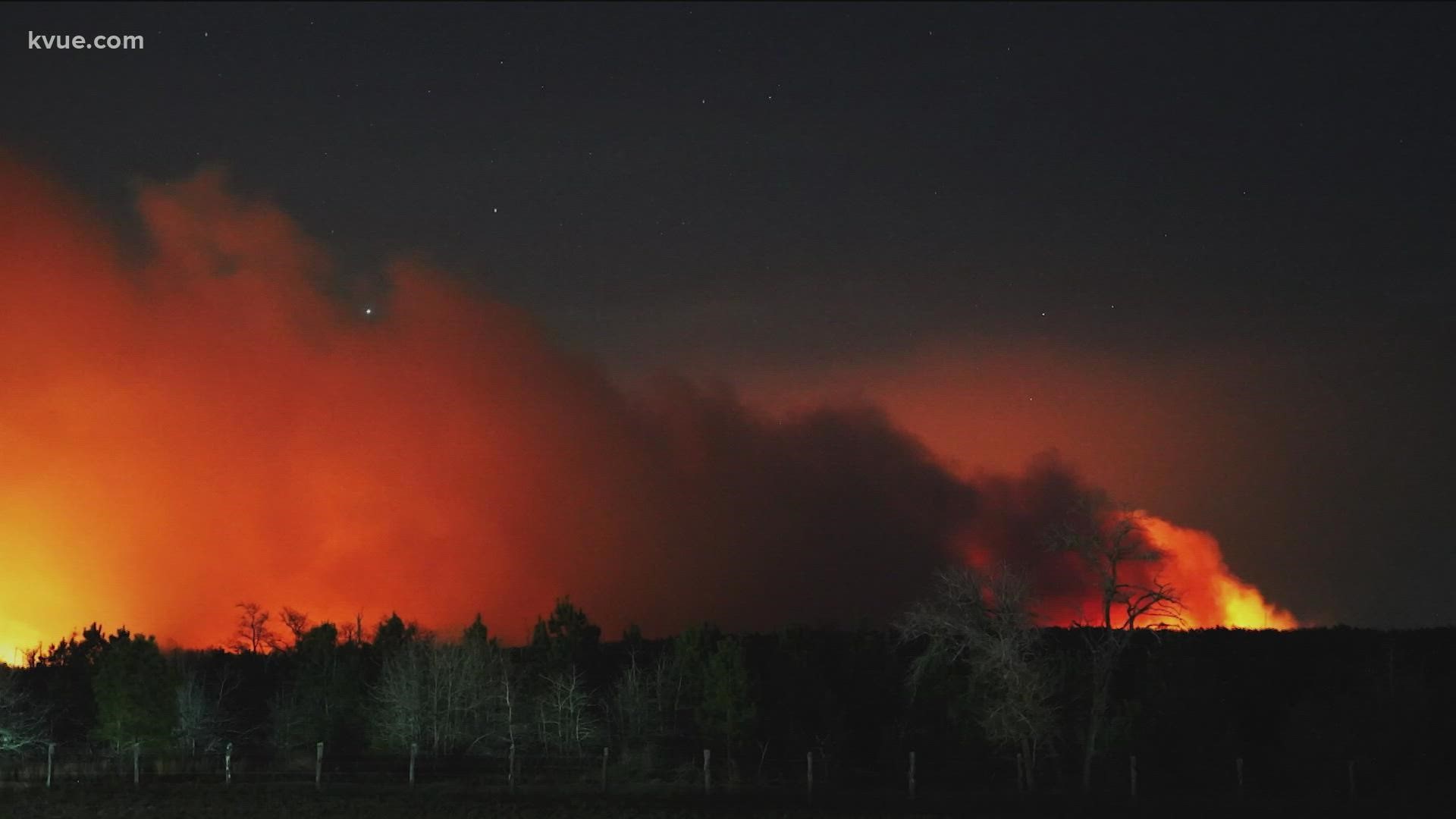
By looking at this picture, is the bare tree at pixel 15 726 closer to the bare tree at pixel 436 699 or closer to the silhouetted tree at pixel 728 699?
the bare tree at pixel 436 699

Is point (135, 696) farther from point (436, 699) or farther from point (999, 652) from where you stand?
point (999, 652)

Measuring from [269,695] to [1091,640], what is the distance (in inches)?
2037

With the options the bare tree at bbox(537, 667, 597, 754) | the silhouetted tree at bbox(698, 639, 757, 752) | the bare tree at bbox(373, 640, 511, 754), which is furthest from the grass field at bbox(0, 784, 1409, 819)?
the silhouetted tree at bbox(698, 639, 757, 752)

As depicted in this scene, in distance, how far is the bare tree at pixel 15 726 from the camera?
4706 centimetres

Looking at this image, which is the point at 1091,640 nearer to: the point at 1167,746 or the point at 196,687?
the point at 1167,746

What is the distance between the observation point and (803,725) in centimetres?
6144

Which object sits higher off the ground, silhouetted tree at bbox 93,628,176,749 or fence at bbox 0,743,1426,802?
silhouetted tree at bbox 93,628,176,749

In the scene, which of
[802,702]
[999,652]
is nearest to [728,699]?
[802,702]

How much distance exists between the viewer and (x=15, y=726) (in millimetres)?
47344

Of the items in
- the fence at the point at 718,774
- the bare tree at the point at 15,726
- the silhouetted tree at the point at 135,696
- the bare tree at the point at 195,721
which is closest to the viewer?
the fence at the point at 718,774

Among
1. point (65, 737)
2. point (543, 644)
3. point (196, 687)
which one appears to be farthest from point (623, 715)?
point (65, 737)

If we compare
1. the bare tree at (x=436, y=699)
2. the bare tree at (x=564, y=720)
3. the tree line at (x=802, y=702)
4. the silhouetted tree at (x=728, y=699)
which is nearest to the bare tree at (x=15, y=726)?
the tree line at (x=802, y=702)

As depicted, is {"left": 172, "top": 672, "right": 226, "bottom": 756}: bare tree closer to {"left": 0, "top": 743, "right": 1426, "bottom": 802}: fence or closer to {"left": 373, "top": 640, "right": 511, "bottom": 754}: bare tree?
{"left": 0, "top": 743, "right": 1426, "bottom": 802}: fence

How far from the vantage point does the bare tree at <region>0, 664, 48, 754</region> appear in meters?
47.1
